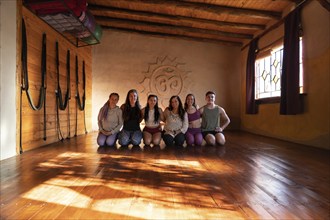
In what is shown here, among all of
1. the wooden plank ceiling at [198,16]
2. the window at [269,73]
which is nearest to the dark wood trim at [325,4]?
the wooden plank ceiling at [198,16]

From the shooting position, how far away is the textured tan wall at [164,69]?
761 cm

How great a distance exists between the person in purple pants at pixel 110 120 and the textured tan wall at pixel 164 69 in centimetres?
326

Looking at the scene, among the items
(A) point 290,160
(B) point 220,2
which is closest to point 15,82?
(A) point 290,160

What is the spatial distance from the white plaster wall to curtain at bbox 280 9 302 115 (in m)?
4.17

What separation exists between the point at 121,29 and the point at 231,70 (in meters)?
3.41

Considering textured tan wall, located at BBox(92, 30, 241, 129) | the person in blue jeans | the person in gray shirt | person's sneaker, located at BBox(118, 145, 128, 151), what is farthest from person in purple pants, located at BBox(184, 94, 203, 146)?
textured tan wall, located at BBox(92, 30, 241, 129)

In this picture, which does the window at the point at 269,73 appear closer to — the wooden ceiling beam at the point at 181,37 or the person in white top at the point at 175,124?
the wooden ceiling beam at the point at 181,37

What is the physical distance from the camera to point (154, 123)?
14.3 ft

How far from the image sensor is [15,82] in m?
3.37

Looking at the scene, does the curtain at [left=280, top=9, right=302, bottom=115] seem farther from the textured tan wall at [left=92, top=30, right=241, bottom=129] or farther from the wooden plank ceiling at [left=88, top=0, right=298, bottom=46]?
the textured tan wall at [left=92, top=30, right=241, bottom=129]

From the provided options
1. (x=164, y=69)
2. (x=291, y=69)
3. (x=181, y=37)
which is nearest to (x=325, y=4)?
(x=291, y=69)

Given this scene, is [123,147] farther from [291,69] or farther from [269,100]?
[269,100]

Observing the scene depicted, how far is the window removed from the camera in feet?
17.9

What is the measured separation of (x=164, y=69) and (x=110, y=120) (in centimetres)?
373
